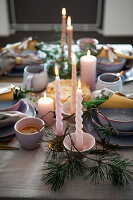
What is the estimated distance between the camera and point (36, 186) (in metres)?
0.76

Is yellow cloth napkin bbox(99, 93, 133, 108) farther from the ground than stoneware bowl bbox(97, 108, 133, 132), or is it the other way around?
yellow cloth napkin bbox(99, 93, 133, 108)

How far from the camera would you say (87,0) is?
Answer: 3930 mm

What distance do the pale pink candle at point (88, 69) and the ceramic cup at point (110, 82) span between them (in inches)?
2.8

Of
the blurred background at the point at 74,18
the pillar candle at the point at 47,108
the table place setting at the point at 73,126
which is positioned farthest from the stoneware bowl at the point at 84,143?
the blurred background at the point at 74,18

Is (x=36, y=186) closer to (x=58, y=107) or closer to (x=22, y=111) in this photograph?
(x=58, y=107)

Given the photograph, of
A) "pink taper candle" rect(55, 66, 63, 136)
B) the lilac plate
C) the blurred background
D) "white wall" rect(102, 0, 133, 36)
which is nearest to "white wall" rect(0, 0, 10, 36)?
the blurred background

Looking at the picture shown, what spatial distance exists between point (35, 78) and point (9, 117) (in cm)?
33

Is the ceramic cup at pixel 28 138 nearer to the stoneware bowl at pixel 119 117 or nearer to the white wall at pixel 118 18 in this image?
the stoneware bowl at pixel 119 117

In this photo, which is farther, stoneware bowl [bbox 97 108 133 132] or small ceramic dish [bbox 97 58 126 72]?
small ceramic dish [bbox 97 58 126 72]

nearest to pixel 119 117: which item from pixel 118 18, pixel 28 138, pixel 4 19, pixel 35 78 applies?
pixel 28 138

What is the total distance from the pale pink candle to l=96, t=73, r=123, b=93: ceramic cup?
70 millimetres

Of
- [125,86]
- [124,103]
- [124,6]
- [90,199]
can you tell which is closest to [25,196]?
[90,199]

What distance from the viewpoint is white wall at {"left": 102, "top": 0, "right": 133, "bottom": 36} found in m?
3.79

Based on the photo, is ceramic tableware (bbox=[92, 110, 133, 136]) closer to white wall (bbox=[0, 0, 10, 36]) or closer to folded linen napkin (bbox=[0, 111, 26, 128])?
folded linen napkin (bbox=[0, 111, 26, 128])
